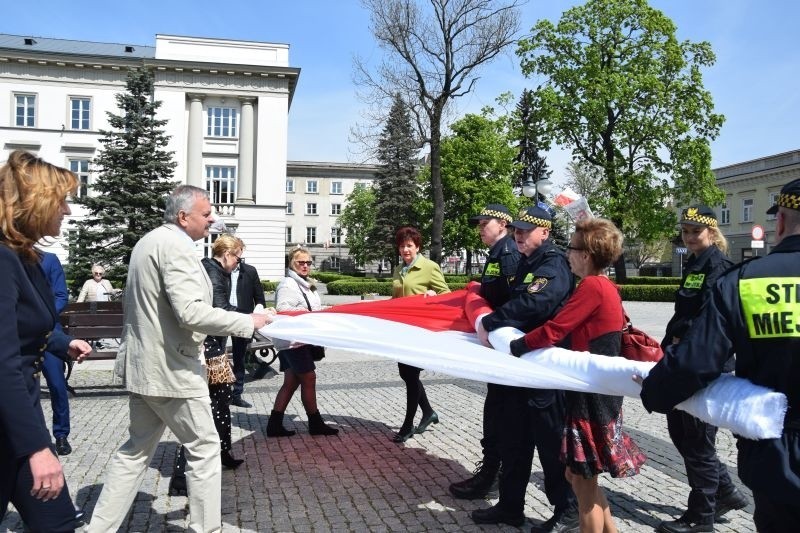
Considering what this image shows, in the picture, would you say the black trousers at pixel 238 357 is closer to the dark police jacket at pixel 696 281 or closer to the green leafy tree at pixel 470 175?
the dark police jacket at pixel 696 281

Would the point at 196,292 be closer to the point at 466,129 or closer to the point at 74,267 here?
the point at 74,267

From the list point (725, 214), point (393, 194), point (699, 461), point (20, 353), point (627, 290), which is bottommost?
point (627, 290)

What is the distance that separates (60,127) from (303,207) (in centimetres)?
4302

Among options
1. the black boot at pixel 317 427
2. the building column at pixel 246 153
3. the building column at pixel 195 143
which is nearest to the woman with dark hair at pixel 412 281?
the black boot at pixel 317 427

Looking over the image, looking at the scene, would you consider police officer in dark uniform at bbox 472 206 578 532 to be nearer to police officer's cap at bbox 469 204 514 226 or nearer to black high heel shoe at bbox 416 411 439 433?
police officer's cap at bbox 469 204 514 226

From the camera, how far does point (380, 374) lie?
38.4 feet

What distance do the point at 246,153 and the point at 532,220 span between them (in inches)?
1803

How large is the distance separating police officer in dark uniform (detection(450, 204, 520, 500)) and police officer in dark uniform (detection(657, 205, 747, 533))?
123 centimetres

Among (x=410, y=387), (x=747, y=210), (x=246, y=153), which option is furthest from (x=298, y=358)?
(x=747, y=210)

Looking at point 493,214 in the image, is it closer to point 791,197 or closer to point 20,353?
point 791,197

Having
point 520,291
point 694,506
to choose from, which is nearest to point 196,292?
point 520,291

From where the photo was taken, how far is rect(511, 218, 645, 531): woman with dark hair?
3713 mm

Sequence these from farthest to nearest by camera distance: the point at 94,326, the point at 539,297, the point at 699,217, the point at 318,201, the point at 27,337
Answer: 1. the point at 318,201
2. the point at 94,326
3. the point at 699,217
4. the point at 539,297
5. the point at 27,337

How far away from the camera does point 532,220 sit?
15.4 feet
